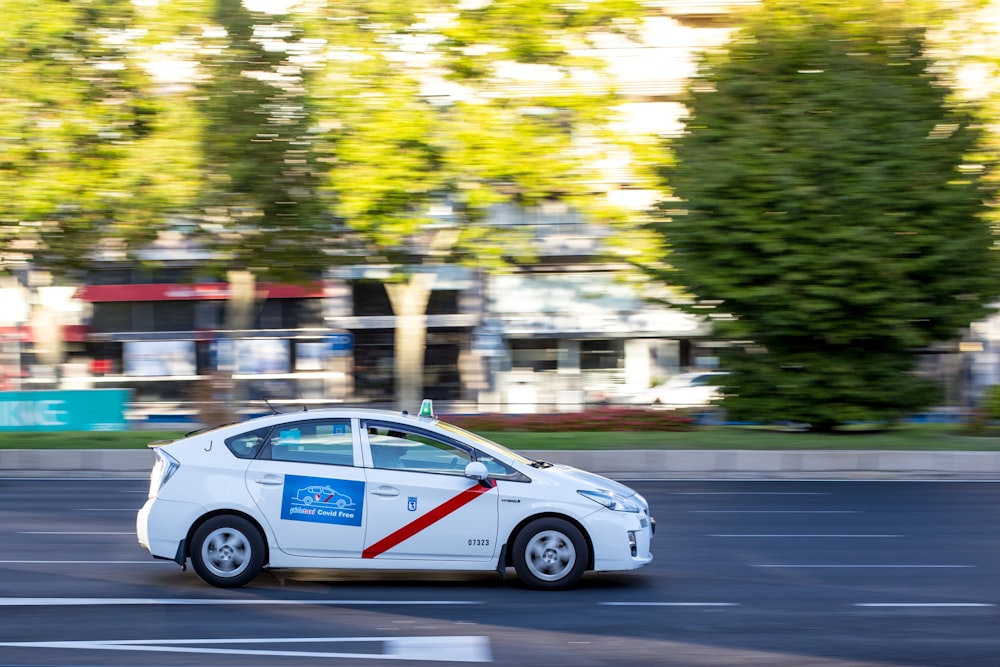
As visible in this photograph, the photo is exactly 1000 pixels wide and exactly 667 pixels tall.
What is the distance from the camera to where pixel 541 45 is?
2811cm

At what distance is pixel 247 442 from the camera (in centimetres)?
915

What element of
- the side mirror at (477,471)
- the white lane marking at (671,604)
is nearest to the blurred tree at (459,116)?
the side mirror at (477,471)

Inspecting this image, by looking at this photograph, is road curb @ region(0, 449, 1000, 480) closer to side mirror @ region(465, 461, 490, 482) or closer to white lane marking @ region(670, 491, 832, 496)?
white lane marking @ region(670, 491, 832, 496)

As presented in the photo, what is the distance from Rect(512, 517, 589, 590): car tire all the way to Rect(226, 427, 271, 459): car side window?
210 centimetres

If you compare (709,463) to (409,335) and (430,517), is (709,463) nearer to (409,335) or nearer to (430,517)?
(430,517)

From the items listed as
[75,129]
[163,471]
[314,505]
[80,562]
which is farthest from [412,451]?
[75,129]

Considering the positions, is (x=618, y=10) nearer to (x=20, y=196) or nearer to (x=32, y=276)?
(x=20, y=196)

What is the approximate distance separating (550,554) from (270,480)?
7.14ft

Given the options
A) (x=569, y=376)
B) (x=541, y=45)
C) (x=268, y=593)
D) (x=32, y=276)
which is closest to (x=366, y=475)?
(x=268, y=593)

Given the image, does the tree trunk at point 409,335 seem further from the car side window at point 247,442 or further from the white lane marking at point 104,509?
the car side window at point 247,442

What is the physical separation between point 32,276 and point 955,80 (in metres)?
30.7

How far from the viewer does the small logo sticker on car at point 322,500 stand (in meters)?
8.90

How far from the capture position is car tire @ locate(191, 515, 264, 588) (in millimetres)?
8930

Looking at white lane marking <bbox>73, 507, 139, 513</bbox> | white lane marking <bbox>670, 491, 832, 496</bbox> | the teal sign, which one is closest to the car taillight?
white lane marking <bbox>73, 507, 139, 513</bbox>
